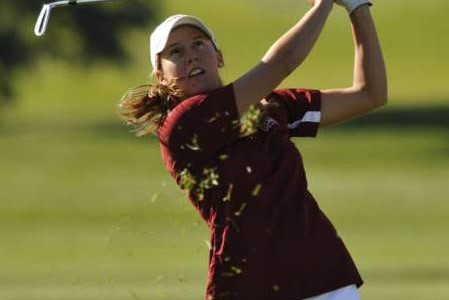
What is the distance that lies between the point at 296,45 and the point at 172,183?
62.3ft

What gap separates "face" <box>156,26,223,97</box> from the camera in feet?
21.1

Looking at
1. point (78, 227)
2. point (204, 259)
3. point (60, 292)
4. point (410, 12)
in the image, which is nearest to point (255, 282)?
point (60, 292)

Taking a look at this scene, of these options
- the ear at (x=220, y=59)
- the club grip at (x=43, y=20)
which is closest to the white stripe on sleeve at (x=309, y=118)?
the ear at (x=220, y=59)

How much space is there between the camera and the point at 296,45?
20.5ft

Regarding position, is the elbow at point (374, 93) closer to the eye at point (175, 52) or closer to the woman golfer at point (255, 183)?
the woman golfer at point (255, 183)

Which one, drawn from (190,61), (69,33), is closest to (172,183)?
(190,61)

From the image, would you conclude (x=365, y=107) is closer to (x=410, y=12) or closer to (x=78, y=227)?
(x=78, y=227)

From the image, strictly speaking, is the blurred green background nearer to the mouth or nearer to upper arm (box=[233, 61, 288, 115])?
the mouth

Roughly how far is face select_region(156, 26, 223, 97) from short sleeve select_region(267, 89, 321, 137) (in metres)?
0.25

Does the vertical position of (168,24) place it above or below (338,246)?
above

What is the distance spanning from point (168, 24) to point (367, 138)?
36.4 metres

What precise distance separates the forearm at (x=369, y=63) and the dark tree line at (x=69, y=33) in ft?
136

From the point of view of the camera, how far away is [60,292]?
15633 mm

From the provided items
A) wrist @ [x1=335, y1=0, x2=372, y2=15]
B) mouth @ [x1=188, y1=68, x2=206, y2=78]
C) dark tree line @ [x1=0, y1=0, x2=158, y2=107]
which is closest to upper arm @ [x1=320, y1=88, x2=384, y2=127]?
wrist @ [x1=335, y1=0, x2=372, y2=15]
